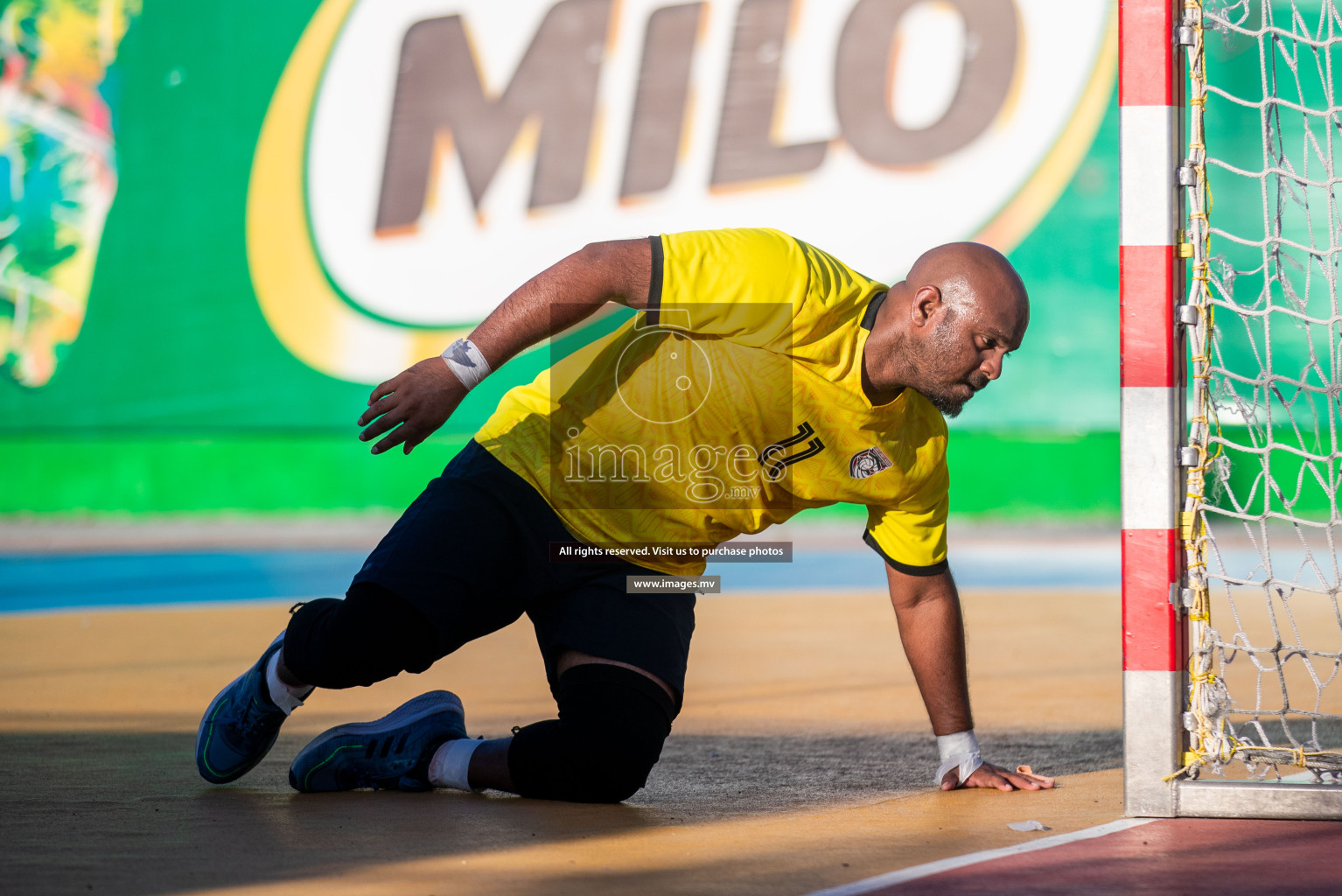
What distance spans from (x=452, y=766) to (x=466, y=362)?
1072 mm

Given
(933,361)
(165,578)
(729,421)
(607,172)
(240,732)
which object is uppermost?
(607,172)

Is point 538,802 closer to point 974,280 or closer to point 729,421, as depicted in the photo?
point 729,421

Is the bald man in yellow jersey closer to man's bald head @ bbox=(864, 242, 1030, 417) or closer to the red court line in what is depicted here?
man's bald head @ bbox=(864, 242, 1030, 417)

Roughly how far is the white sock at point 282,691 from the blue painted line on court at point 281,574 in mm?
4758

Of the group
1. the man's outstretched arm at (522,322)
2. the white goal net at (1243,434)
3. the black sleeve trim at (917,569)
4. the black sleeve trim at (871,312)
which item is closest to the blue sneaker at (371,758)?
the man's outstretched arm at (522,322)

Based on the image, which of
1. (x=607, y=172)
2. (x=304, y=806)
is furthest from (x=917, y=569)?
(x=607, y=172)

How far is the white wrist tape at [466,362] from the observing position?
3014mm

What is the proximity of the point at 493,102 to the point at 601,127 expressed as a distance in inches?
41.8

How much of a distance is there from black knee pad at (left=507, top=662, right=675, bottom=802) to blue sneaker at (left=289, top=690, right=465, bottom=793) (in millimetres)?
273

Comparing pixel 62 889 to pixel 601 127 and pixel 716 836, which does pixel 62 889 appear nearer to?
pixel 716 836

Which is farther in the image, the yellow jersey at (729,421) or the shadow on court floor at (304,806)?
the yellow jersey at (729,421)

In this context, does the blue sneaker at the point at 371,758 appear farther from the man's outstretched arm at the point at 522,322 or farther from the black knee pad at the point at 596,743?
the man's outstretched arm at the point at 522,322

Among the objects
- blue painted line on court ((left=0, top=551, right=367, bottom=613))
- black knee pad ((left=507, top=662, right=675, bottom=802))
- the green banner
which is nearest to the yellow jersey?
black knee pad ((left=507, top=662, right=675, bottom=802))

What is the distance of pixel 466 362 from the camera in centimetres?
302
